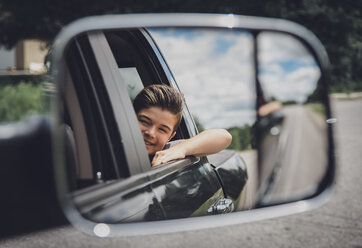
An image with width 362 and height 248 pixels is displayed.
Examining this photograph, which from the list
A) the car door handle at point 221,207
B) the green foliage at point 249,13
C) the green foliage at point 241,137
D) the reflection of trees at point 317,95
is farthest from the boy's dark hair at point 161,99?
the green foliage at point 249,13

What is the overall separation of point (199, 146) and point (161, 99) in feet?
0.67

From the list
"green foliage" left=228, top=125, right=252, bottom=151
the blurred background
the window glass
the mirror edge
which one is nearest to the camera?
the mirror edge

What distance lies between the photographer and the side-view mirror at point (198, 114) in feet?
4.55

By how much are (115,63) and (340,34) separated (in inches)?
827

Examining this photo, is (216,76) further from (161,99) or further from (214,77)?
(161,99)

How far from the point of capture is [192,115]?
1.46 metres

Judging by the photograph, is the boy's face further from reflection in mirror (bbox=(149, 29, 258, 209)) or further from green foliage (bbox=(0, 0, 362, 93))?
green foliage (bbox=(0, 0, 362, 93))

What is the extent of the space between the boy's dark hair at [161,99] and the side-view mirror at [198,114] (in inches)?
1.0

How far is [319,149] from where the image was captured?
1.63 m

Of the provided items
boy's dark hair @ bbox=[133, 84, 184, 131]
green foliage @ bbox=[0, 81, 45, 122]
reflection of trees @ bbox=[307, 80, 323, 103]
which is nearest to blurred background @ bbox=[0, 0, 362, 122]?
green foliage @ bbox=[0, 81, 45, 122]

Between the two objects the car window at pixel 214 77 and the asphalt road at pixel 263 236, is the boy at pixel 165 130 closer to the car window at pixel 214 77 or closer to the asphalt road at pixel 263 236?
the car window at pixel 214 77

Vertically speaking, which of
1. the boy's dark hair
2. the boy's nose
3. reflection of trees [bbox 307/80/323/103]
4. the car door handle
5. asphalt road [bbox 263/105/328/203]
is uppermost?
the boy's dark hair

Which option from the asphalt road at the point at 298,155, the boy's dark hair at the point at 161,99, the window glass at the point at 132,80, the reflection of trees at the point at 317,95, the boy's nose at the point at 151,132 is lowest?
the asphalt road at the point at 298,155

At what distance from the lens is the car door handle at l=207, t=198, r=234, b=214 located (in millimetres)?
1527
